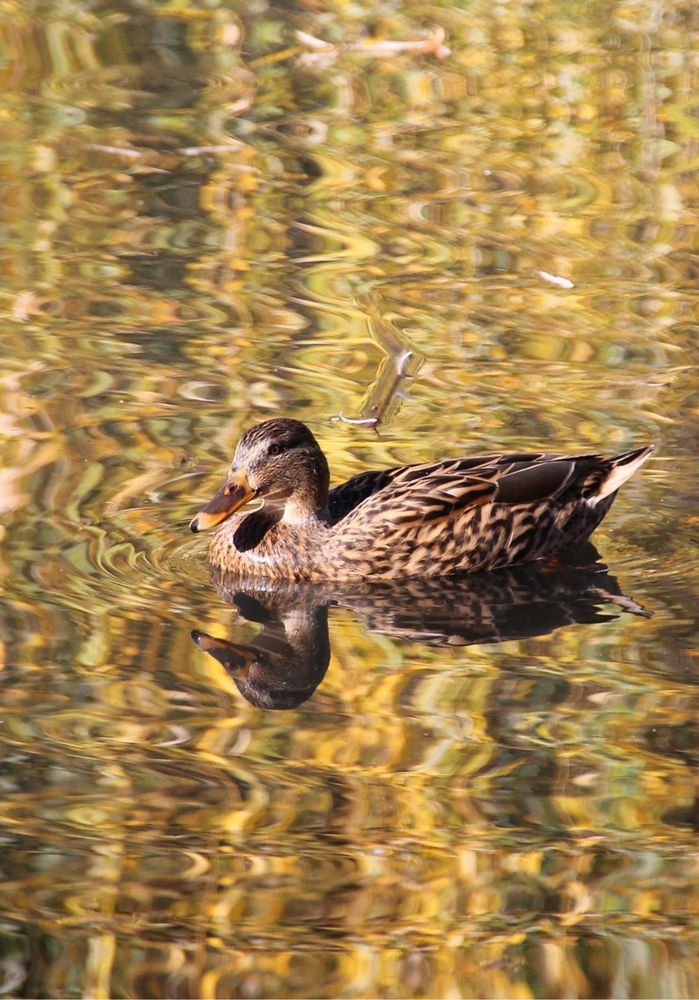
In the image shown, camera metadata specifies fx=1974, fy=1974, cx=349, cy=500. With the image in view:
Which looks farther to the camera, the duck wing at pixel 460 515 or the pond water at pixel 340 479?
the duck wing at pixel 460 515

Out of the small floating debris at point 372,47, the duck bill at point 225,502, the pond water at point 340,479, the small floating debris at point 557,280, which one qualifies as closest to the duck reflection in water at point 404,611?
the pond water at point 340,479

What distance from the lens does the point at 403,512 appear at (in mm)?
8953

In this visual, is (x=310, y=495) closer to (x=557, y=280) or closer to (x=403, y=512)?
(x=403, y=512)

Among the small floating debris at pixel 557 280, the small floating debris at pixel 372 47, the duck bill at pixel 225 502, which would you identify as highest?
the duck bill at pixel 225 502

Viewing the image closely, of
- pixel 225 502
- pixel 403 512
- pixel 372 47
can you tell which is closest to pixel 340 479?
pixel 403 512

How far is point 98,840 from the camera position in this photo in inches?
249

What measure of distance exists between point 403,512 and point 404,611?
1.91ft

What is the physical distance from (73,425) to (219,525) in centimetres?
129

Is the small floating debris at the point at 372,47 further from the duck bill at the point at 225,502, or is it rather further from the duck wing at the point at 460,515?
the duck bill at the point at 225,502

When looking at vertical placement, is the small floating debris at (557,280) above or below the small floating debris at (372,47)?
below

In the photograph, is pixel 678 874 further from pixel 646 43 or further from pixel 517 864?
pixel 646 43

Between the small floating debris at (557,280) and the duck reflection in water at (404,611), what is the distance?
3.35 meters

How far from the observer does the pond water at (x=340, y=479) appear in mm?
6004

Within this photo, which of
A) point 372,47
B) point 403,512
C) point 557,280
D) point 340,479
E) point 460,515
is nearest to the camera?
point 403,512
